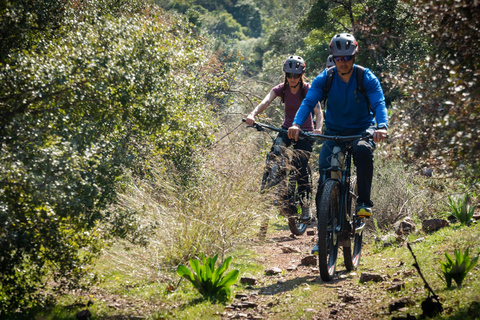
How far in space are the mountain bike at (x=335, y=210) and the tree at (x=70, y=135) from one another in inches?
65.3

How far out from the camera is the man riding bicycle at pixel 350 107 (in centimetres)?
459

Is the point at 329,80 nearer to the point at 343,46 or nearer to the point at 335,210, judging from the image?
the point at 343,46

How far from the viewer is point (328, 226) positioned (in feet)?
14.8

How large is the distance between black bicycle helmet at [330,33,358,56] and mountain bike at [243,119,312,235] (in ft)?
5.48

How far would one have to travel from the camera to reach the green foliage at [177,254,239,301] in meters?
4.10

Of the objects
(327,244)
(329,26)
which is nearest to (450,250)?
(327,244)

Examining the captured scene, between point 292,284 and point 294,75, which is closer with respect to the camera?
point 292,284

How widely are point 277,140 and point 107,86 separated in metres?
3.05

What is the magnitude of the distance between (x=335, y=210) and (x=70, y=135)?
2.48 meters

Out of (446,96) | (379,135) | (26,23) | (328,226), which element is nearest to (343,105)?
(379,135)

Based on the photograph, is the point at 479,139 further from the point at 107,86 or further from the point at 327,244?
the point at 107,86

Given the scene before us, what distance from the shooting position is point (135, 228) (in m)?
4.32

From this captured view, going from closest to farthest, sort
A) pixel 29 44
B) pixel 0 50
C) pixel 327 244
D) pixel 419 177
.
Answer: pixel 0 50 < pixel 29 44 < pixel 327 244 < pixel 419 177

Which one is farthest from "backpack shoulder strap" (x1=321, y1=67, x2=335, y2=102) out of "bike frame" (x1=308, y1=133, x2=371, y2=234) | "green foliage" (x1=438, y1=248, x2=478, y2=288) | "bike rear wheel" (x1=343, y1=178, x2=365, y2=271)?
"green foliage" (x1=438, y1=248, x2=478, y2=288)
